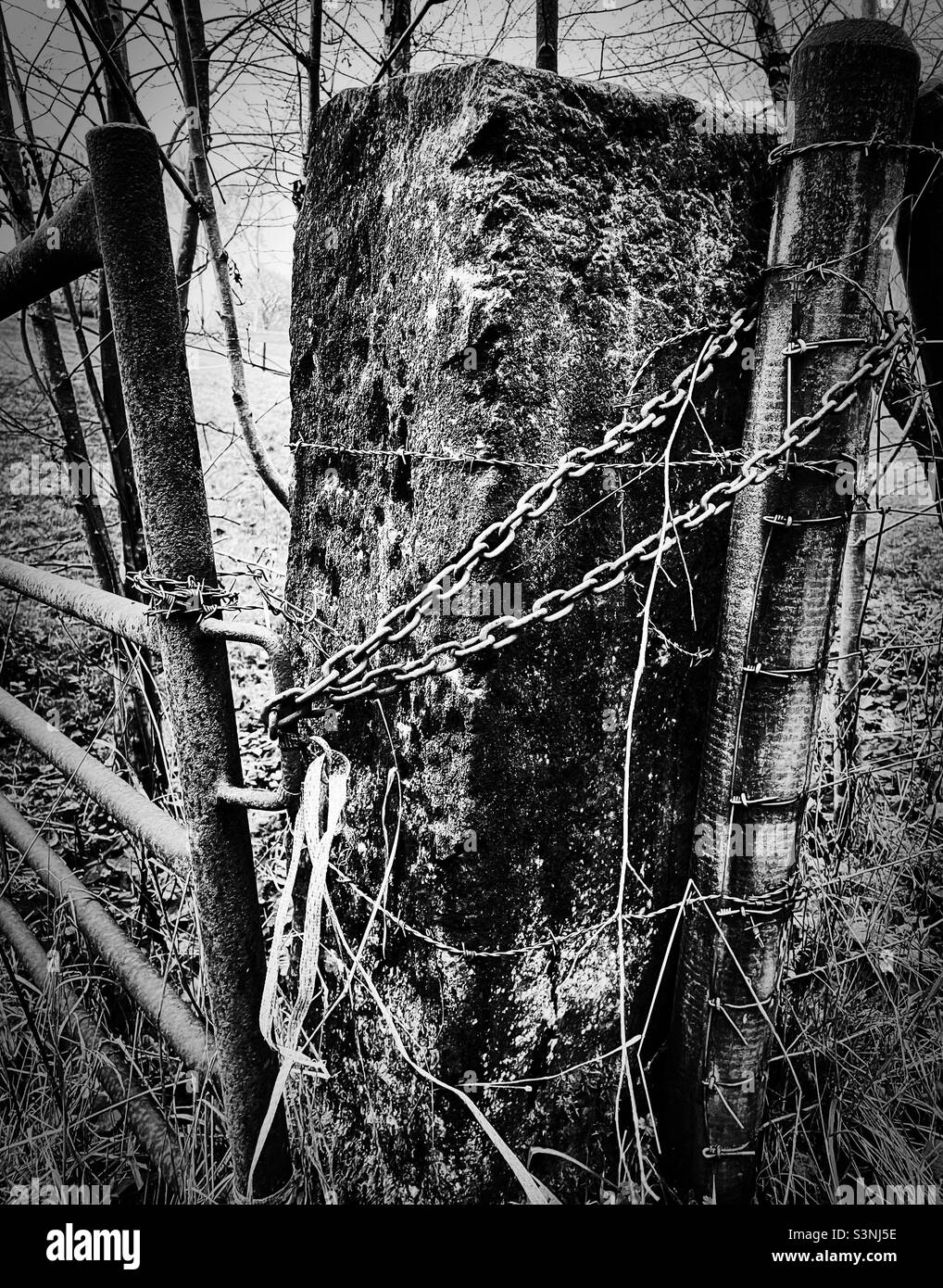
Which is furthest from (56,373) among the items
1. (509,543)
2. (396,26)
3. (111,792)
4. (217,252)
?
(509,543)

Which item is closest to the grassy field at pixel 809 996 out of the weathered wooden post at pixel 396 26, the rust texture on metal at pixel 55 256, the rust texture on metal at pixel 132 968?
the rust texture on metal at pixel 132 968

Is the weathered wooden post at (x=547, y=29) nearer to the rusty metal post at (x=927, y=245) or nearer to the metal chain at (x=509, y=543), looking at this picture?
the rusty metal post at (x=927, y=245)

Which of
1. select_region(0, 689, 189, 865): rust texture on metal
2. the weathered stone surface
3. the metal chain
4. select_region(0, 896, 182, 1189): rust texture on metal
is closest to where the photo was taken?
the metal chain

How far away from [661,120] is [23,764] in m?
3.58

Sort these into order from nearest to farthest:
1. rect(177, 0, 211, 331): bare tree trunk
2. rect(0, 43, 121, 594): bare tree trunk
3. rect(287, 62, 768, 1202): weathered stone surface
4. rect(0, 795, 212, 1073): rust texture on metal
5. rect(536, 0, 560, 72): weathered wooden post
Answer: rect(287, 62, 768, 1202): weathered stone surface → rect(0, 795, 212, 1073): rust texture on metal → rect(536, 0, 560, 72): weathered wooden post → rect(177, 0, 211, 331): bare tree trunk → rect(0, 43, 121, 594): bare tree trunk

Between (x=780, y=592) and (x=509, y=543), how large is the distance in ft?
1.76

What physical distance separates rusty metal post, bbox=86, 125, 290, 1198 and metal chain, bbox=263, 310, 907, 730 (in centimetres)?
23

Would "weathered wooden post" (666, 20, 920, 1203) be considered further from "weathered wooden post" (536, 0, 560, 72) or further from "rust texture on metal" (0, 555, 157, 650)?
"weathered wooden post" (536, 0, 560, 72)

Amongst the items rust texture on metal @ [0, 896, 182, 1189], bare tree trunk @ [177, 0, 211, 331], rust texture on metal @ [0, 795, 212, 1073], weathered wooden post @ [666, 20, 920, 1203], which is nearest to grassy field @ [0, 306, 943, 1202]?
rust texture on metal @ [0, 896, 182, 1189]

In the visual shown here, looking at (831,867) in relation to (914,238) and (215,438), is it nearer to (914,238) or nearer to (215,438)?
(914,238)

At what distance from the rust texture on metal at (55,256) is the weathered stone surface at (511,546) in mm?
387

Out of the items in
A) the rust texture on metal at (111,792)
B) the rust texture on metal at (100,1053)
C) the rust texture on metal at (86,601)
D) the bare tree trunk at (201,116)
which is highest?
the bare tree trunk at (201,116)

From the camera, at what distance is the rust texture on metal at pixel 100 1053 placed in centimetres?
155

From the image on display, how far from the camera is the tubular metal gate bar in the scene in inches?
43.7
